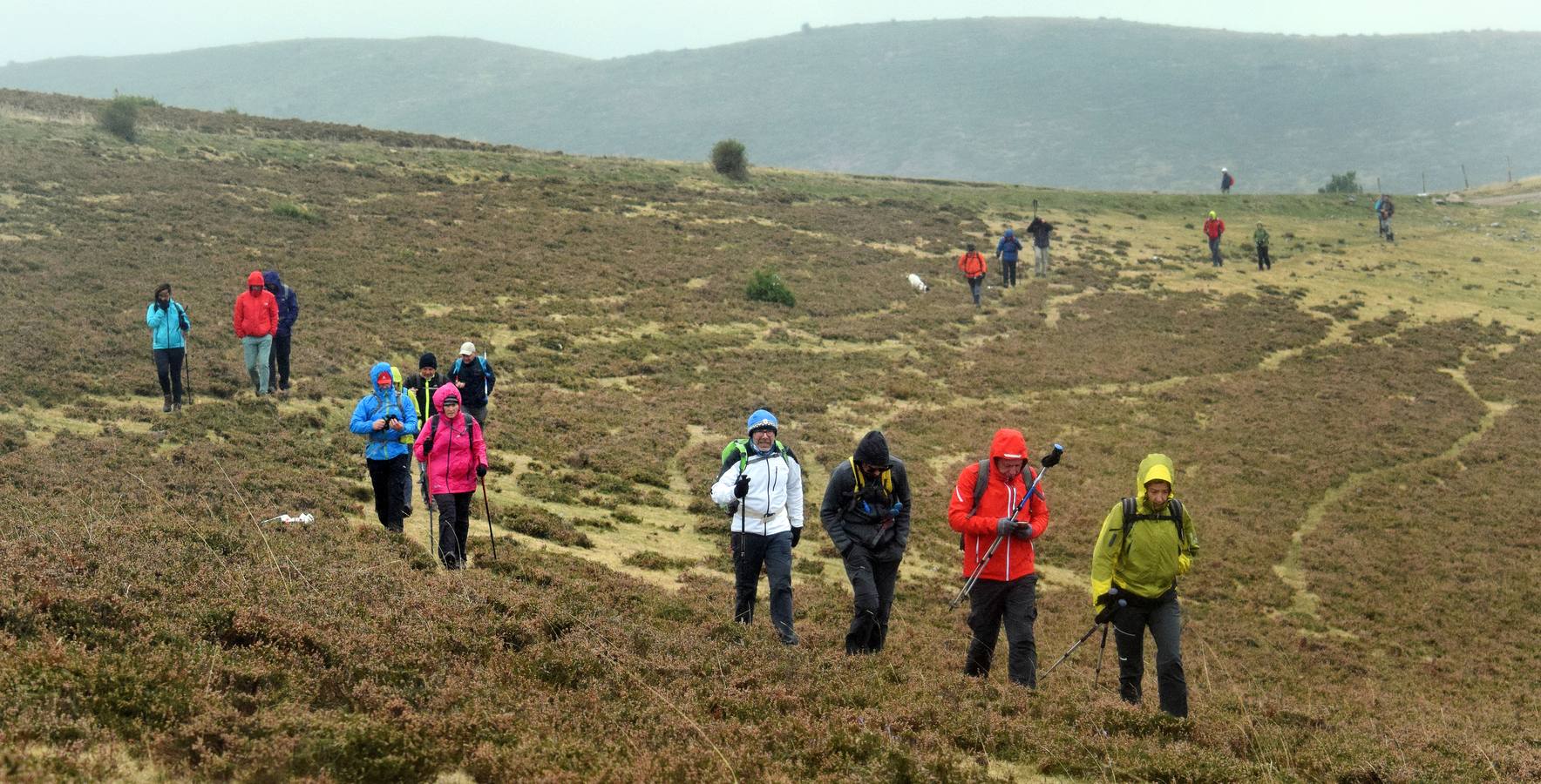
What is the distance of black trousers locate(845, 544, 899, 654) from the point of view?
10508 mm

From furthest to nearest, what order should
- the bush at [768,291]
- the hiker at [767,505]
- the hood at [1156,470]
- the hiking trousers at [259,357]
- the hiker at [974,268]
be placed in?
the hiker at [974,268], the bush at [768,291], the hiking trousers at [259,357], the hiker at [767,505], the hood at [1156,470]

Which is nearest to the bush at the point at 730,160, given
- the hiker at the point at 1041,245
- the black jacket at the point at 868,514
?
the hiker at the point at 1041,245

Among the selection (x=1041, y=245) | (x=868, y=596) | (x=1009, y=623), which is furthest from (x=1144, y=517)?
(x=1041, y=245)

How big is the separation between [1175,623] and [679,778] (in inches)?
202

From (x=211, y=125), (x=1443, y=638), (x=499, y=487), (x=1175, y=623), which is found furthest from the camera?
(x=211, y=125)

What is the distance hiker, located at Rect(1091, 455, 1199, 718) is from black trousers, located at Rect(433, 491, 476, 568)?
22.6 ft

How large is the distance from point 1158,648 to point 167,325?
658 inches

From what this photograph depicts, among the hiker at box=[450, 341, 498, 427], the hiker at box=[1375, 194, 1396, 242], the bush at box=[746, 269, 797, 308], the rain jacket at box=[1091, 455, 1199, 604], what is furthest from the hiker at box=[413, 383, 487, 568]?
the hiker at box=[1375, 194, 1396, 242]

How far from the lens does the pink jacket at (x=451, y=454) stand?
12.5 metres

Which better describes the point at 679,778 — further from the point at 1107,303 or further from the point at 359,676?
the point at 1107,303

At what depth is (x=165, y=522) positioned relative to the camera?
11.2m

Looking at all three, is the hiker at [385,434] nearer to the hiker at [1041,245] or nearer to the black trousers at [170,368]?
the black trousers at [170,368]

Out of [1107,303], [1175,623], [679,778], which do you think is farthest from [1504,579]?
[1107,303]

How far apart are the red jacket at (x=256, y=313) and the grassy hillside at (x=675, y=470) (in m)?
1.41
